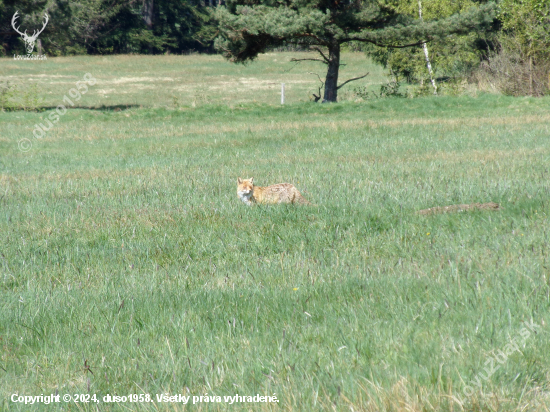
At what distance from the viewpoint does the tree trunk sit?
27737mm

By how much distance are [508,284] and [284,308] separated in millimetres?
1572

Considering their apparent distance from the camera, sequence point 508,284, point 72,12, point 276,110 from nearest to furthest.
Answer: point 508,284, point 276,110, point 72,12

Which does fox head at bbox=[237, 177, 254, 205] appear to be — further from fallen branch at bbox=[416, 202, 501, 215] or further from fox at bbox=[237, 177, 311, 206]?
fallen branch at bbox=[416, 202, 501, 215]

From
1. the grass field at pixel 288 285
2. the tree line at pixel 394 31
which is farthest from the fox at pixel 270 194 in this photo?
the tree line at pixel 394 31

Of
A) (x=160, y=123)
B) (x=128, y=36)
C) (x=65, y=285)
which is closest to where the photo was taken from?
(x=65, y=285)

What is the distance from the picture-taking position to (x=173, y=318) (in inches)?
146

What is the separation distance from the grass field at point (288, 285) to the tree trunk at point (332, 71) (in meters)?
16.9

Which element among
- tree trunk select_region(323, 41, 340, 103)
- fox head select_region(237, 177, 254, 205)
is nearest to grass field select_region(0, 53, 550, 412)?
fox head select_region(237, 177, 254, 205)

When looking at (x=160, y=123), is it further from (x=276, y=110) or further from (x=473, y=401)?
(x=473, y=401)

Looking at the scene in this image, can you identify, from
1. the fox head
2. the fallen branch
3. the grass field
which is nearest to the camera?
the grass field

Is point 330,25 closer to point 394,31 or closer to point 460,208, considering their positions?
point 394,31

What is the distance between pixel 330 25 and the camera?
25.5 m

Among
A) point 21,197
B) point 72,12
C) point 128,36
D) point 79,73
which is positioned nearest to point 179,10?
point 128,36

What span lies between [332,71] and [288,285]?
2557 centimetres
